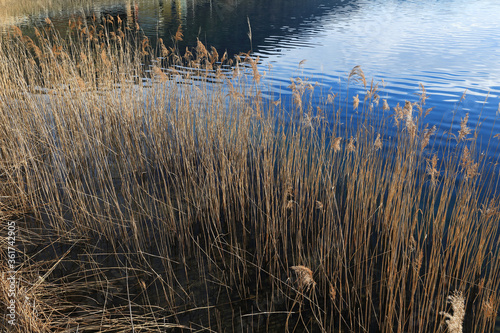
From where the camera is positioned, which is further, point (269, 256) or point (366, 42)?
point (366, 42)

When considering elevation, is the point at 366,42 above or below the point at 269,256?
above

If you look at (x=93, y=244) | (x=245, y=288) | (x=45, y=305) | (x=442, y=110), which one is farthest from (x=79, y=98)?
(x=442, y=110)

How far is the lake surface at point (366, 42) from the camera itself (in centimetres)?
711

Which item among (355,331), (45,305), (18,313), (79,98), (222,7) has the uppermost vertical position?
(222,7)

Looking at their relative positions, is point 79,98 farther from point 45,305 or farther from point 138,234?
point 45,305

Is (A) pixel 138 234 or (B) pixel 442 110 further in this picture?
(B) pixel 442 110

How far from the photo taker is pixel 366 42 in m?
12.3

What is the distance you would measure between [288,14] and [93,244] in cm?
2302

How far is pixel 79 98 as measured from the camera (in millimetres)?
4285

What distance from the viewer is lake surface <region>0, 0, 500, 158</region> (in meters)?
7.11

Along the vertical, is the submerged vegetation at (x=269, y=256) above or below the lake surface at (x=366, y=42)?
below

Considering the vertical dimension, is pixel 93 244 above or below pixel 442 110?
below

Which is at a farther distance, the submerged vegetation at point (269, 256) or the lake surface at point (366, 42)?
the lake surface at point (366, 42)

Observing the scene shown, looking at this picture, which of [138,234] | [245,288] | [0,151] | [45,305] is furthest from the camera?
[0,151]
